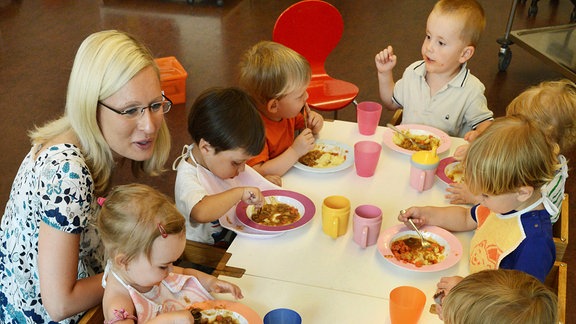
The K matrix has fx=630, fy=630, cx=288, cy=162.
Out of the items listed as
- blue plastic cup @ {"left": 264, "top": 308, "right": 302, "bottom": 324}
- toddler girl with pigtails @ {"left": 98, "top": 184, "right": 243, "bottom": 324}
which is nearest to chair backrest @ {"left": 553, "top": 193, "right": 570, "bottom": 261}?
blue plastic cup @ {"left": 264, "top": 308, "right": 302, "bottom": 324}

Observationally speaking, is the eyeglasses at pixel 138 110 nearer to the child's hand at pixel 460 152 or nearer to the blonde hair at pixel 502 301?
the blonde hair at pixel 502 301

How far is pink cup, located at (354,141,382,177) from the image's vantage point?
224cm

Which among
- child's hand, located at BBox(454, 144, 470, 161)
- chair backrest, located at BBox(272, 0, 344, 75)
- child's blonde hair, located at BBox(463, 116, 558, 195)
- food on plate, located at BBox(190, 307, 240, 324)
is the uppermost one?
child's blonde hair, located at BBox(463, 116, 558, 195)

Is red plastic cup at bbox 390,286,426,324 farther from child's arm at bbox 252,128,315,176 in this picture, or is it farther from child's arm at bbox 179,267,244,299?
child's arm at bbox 252,128,315,176

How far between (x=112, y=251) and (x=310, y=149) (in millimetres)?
1016

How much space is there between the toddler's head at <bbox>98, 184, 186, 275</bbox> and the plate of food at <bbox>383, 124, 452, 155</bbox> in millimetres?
1151

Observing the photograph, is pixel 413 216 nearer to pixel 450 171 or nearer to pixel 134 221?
pixel 450 171

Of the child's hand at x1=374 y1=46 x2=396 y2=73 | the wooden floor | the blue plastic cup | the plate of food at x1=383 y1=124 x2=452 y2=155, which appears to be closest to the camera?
the blue plastic cup

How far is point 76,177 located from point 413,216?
1.02 meters

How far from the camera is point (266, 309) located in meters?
1.68

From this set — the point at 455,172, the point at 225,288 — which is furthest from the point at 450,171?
the point at 225,288

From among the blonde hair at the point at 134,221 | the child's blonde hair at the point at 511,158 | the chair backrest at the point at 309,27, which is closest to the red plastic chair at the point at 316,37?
the chair backrest at the point at 309,27

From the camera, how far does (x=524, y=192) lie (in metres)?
1.72

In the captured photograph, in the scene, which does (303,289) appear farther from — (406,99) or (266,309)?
(406,99)
